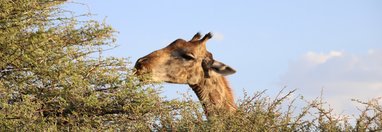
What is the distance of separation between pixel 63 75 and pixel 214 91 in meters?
3.25

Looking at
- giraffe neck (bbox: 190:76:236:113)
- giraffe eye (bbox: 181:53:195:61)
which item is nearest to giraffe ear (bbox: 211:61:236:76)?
giraffe neck (bbox: 190:76:236:113)

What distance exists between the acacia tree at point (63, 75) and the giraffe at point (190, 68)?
641mm

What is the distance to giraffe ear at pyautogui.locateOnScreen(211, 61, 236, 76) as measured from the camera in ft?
41.5

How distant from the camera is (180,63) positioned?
13.4 metres

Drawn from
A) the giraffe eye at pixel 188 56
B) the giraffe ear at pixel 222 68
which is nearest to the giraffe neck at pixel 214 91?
the giraffe ear at pixel 222 68

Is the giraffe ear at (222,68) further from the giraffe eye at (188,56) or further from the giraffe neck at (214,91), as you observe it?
the giraffe eye at (188,56)

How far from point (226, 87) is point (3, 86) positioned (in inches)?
161

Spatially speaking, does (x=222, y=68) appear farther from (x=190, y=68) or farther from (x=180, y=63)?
(x=180, y=63)

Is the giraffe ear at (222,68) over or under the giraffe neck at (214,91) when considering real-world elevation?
over

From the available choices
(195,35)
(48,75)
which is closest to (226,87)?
(195,35)

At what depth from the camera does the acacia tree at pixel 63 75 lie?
557 inches

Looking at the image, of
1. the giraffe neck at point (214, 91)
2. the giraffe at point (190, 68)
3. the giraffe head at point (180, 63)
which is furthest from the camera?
the giraffe head at point (180, 63)

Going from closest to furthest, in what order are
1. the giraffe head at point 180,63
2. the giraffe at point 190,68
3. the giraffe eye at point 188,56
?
the giraffe at point 190,68 → the giraffe head at point 180,63 → the giraffe eye at point 188,56

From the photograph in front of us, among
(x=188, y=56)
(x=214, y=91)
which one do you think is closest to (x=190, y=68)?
(x=188, y=56)
